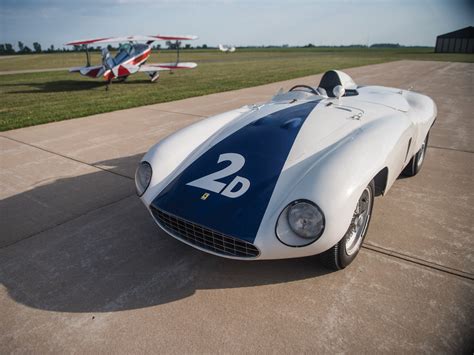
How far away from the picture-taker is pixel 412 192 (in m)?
3.83

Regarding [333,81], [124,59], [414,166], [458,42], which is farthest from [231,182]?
[458,42]

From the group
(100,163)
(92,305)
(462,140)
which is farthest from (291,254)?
(462,140)

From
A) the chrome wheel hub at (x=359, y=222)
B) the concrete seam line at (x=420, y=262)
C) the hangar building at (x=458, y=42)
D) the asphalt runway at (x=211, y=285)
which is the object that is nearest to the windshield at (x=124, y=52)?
the asphalt runway at (x=211, y=285)

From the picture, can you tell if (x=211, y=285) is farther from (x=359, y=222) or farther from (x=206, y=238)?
(x=359, y=222)

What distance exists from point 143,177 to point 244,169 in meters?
0.89

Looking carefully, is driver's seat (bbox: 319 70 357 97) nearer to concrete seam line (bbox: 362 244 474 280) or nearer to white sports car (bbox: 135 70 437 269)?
white sports car (bbox: 135 70 437 269)

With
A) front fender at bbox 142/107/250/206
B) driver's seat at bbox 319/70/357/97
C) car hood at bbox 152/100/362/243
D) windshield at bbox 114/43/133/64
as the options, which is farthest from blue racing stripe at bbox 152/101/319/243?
windshield at bbox 114/43/133/64

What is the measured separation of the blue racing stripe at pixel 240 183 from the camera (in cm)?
233

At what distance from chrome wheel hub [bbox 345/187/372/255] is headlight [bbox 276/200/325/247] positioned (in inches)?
21.4

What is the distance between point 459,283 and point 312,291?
1.04 m

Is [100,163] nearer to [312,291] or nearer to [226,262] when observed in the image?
[226,262]

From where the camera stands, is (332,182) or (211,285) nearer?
(332,182)

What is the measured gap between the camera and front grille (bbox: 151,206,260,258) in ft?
7.50

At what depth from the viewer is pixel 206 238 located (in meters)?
2.41
